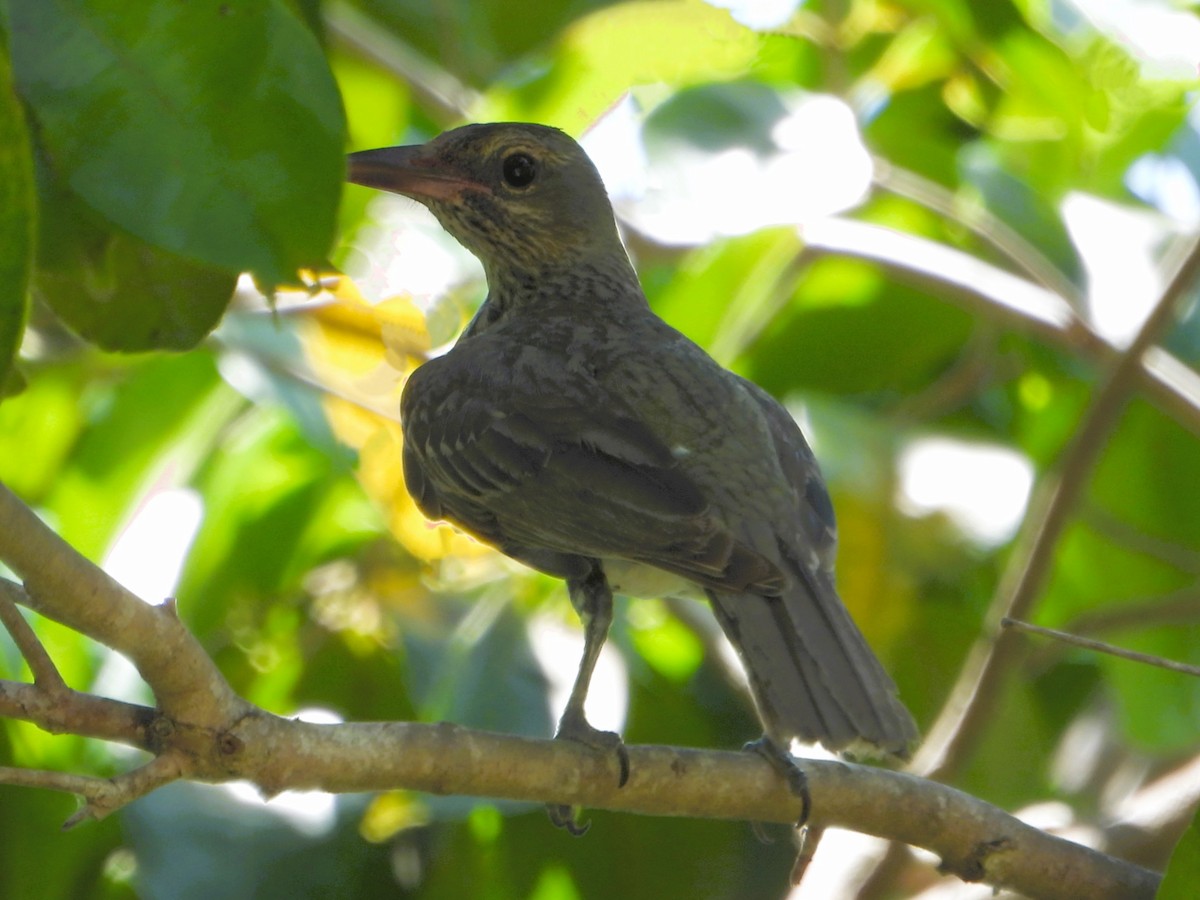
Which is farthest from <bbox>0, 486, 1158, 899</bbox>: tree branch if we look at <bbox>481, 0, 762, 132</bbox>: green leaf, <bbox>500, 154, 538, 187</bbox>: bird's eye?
<bbox>481, 0, 762, 132</bbox>: green leaf

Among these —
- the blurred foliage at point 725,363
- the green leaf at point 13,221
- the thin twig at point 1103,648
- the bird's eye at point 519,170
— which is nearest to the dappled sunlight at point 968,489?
the blurred foliage at point 725,363

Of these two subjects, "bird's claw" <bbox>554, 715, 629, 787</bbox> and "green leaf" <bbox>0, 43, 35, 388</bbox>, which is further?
"bird's claw" <bbox>554, 715, 629, 787</bbox>

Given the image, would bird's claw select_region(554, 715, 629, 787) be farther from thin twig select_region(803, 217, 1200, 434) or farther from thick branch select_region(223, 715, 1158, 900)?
thin twig select_region(803, 217, 1200, 434)

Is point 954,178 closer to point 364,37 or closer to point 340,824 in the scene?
point 364,37

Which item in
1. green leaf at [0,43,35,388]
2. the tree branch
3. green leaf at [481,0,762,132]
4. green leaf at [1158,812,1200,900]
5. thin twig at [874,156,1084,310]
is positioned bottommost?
the tree branch

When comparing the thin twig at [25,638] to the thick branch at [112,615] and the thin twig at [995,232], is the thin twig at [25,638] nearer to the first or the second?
the thick branch at [112,615]

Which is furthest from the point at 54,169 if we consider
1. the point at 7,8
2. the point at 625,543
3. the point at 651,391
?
the point at 651,391
